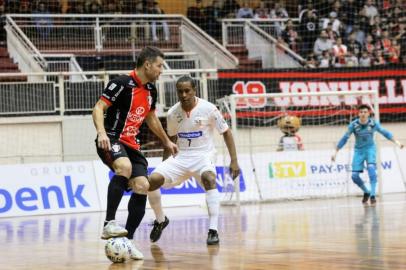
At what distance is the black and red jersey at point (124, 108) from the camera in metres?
9.70

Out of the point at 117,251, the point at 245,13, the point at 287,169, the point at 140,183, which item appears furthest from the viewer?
the point at 245,13

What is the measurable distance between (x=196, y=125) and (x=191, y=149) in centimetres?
33

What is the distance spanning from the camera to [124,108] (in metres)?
9.80

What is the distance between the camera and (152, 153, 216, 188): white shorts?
1195cm

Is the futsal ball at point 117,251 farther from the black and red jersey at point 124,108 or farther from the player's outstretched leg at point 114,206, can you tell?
the black and red jersey at point 124,108

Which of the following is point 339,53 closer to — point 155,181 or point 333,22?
point 333,22

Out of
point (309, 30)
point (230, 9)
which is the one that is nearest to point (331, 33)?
point (309, 30)

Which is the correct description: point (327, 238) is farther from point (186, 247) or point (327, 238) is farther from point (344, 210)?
point (344, 210)

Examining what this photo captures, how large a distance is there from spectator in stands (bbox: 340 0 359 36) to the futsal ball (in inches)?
874

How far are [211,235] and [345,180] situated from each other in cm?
1283

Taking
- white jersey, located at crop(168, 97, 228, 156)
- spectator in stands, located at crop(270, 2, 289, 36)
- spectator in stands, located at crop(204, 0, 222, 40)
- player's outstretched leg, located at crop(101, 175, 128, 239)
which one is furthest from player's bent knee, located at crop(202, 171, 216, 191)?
spectator in stands, located at crop(270, 2, 289, 36)

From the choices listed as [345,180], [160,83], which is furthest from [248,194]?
[160,83]

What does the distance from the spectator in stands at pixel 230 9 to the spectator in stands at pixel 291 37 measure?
2043 millimetres

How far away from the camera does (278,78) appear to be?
86.7 ft
